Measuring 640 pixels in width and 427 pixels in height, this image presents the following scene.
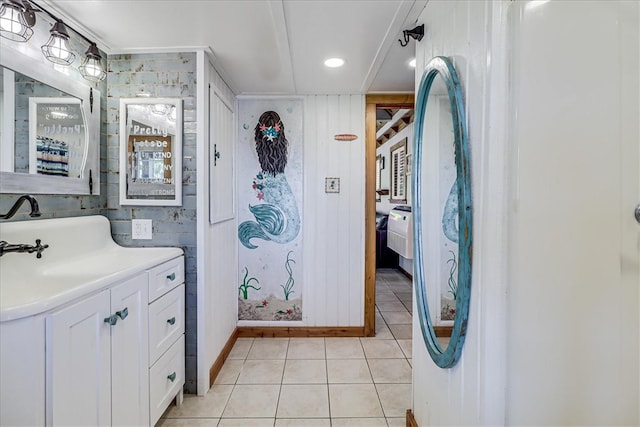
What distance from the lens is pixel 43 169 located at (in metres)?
1.57

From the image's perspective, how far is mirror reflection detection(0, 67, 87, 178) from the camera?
1.39 m

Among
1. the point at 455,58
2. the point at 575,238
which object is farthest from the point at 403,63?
the point at 575,238

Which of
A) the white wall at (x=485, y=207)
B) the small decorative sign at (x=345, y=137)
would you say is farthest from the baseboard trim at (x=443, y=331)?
the small decorative sign at (x=345, y=137)

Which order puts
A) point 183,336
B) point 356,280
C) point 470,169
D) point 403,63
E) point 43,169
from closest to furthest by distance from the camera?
point 470,169, point 43,169, point 183,336, point 403,63, point 356,280

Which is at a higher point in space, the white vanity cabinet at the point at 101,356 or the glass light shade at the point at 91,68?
the glass light shade at the point at 91,68

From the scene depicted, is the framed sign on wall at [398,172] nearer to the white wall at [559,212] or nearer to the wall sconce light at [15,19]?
the white wall at [559,212]

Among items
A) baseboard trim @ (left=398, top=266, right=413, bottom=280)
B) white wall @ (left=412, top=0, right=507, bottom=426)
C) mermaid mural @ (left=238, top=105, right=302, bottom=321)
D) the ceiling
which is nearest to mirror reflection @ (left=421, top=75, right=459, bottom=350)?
white wall @ (left=412, top=0, right=507, bottom=426)

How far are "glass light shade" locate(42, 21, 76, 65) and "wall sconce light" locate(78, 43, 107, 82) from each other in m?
0.11

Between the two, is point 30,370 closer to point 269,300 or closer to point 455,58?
point 455,58

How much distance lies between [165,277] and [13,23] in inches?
52.4

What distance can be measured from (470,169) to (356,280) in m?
2.07

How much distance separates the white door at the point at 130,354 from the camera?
133 centimetres

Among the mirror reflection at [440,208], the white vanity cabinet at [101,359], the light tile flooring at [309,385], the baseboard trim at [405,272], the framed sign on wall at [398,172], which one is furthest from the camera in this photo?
the framed sign on wall at [398,172]

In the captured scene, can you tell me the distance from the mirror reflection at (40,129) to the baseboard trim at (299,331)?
196 cm
